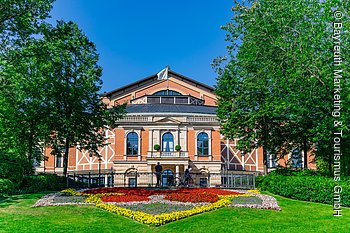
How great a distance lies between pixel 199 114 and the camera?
131 feet

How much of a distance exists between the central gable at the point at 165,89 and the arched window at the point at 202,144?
19752 mm

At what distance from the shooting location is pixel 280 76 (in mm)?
19578

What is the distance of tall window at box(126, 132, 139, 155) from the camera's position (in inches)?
1427

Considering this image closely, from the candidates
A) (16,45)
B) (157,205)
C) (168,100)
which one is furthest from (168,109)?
(157,205)

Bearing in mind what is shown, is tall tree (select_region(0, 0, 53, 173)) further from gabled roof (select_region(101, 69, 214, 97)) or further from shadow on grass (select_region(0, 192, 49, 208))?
gabled roof (select_region(101, 69, 214, 97))

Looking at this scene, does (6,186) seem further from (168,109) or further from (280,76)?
(168,109)

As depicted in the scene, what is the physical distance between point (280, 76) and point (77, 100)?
13.7 m

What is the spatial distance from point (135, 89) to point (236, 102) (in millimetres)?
34396

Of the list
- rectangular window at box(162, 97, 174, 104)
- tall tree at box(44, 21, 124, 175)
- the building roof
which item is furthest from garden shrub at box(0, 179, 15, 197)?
rectangular window at box(162, 97, 174, 104)

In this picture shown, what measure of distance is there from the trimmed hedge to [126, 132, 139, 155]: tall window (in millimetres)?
19054

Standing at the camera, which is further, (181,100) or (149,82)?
(149,82)

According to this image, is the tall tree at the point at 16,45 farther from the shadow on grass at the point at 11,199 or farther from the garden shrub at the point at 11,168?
the shadow on grass at the point at 11,199

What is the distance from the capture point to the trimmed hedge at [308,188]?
14.8 m

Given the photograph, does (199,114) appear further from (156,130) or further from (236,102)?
(236,102)
